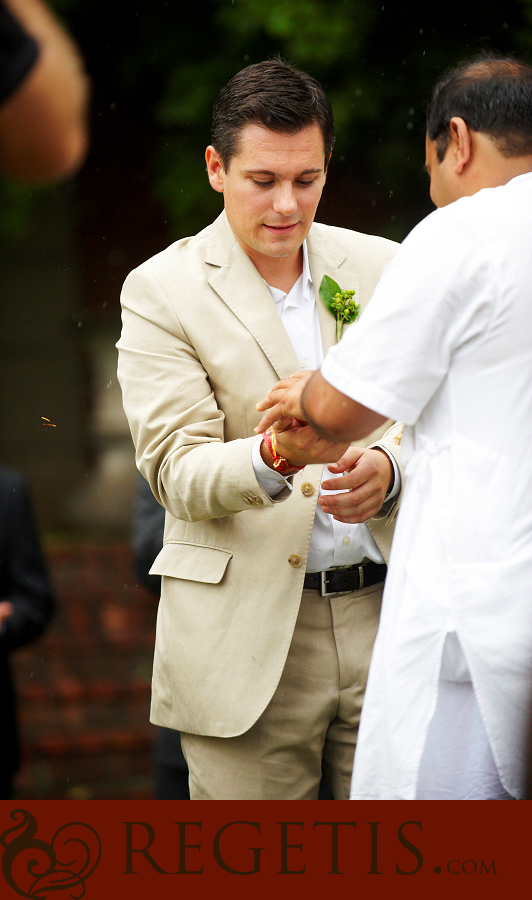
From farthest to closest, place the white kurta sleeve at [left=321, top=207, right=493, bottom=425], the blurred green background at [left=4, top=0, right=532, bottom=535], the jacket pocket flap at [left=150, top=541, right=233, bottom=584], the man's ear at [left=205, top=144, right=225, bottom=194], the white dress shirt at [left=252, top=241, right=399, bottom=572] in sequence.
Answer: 1. the blurred green background at [left=4, top=0, right=532, bottom=535]
2. the man's ear at [left=205, top=144, right=225, bottom=194]
3. the jacket pocket flap at [left=150, top=541, right=233, bottom=584]
4. the white dress shirt at [left=252, top=241, right=399, bottom=572]
5. the white kurta sleeve at [left=321, top=207, right=493, bottom=425]

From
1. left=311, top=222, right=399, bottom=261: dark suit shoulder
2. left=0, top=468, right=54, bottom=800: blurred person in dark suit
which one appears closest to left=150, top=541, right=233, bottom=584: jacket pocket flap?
left=311, top=222, right=399, bottom=261: dark suit shoulder

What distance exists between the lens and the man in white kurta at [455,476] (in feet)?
5.11

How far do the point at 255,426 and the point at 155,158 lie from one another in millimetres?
4416

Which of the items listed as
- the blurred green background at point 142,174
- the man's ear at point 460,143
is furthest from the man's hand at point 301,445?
the blurred green background at point 142,174

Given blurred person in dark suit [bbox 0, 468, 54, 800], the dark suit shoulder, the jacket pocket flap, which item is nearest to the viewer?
the jacket pocket flap

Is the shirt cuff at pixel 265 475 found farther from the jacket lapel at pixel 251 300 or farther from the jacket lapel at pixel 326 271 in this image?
the jacket lapel at pixel 326 271

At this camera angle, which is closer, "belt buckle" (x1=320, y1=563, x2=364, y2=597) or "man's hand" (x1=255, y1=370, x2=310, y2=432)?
"man's hand" (x1=255, y1=370, x2=310, y2=432)

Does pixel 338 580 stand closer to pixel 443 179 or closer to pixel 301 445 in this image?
pixel 301 445

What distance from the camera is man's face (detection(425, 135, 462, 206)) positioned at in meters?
1.80

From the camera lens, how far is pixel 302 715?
2117 mm

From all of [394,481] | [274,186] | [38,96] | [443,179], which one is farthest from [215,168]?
[38,96]

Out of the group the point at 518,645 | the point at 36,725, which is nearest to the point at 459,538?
the point at 518,645

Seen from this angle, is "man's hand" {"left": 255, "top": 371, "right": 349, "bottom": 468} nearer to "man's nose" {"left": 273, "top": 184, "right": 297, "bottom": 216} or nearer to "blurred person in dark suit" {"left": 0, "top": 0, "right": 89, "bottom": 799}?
"man's nose" {"left": 273, "top": 184, "right": 297, "bottom": 216}

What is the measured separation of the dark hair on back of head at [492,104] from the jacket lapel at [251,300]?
1.64 ft
